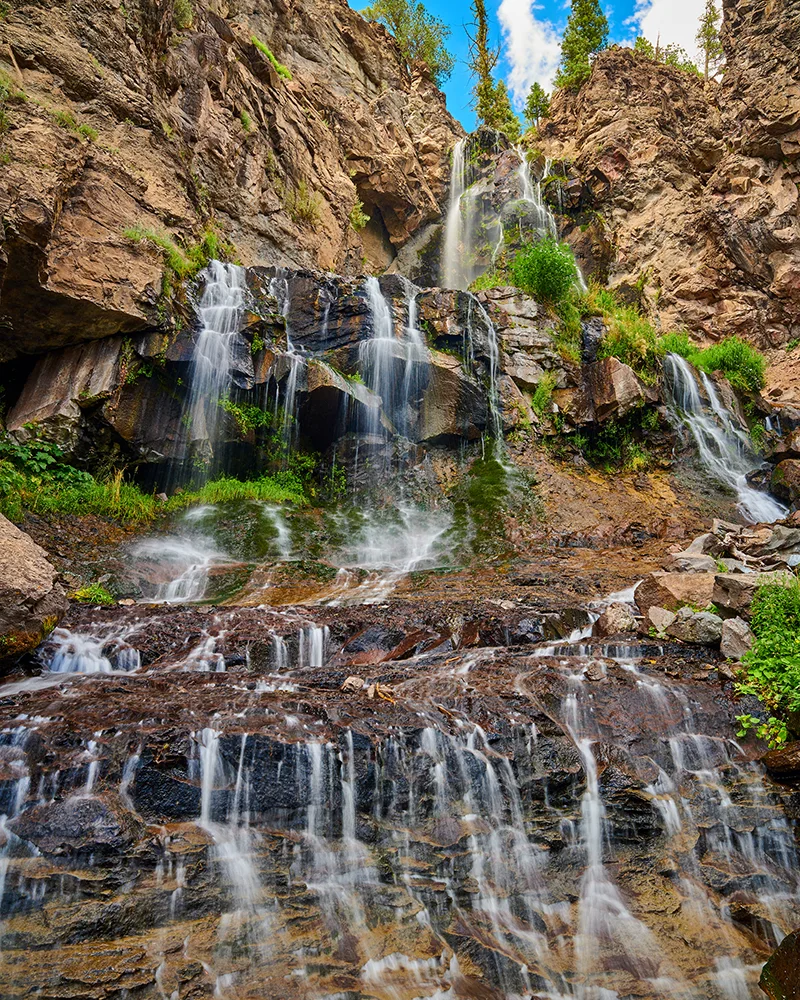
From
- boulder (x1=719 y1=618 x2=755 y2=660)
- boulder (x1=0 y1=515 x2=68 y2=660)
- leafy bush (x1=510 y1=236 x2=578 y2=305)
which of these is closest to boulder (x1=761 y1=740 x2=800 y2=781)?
boulder (x1=719 y1=618 x2=755 y2=660)

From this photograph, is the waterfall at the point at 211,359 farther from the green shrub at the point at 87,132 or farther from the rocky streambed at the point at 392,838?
the rocky streambed at the point at 392,838

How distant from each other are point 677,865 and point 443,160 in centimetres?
2572

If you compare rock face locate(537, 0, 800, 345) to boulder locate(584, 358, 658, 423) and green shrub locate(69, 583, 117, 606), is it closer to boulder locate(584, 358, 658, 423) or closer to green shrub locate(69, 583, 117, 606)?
boulder locate(584, 358, 658, 423)

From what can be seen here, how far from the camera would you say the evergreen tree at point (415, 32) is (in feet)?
81.9

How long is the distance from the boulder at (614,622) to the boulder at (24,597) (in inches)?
207

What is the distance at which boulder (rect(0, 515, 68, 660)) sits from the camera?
4.51 m

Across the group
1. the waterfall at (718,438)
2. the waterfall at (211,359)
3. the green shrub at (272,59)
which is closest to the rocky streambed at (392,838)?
the waterfall at (211,359)

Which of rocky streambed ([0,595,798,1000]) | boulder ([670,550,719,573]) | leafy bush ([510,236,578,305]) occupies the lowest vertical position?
rocky streambed ([0,595,798,1000])

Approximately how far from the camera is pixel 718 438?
13391mm

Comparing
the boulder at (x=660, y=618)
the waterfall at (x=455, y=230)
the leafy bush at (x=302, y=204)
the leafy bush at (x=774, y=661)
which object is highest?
the waterfall at (x=455, y=230)

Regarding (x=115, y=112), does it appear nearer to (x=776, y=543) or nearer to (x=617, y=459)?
(x=617, y=459)

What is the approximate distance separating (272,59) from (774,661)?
20.6 meters

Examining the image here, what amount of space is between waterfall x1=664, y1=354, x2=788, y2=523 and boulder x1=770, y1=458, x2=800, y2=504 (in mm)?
197

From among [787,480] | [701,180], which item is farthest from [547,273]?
[701,180]
